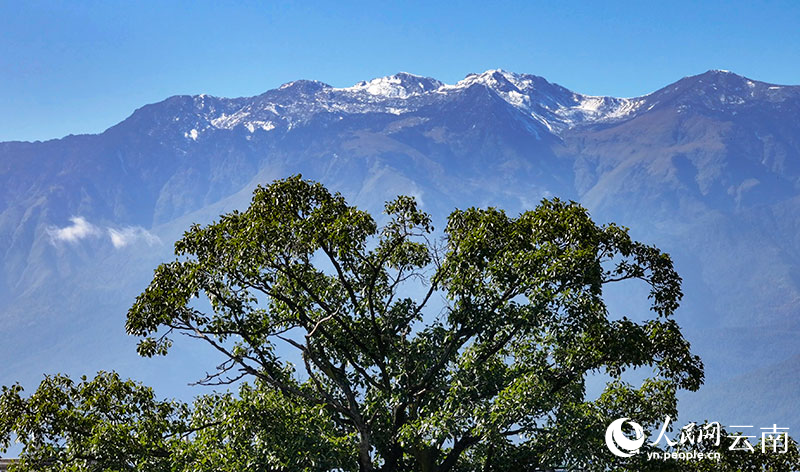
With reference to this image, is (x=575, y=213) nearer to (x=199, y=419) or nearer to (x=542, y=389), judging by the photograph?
(x=542, y=389)

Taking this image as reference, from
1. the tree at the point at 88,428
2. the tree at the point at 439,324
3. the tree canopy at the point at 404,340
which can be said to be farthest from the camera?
the tree at the point at 88,428

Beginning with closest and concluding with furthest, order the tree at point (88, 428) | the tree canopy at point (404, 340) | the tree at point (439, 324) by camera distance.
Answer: the tree canopy at point (404, 340) < the tree at point (439, 324) < the tree at point (88, 428)

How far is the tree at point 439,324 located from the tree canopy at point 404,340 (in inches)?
1.5

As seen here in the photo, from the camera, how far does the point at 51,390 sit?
16.4 metres

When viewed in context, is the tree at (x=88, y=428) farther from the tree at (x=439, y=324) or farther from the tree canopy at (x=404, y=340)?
the tree at (x=439, y=324)

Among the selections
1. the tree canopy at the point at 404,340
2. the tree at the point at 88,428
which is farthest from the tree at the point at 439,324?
the tree at the point at 88,428

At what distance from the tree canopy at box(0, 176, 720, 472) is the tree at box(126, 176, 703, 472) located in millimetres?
38

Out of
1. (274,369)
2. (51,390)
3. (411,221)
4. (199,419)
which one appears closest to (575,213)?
(411,221)

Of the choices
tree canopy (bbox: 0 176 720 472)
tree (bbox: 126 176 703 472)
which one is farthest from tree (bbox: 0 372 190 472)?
tree (bbox: 126 176 703 472)

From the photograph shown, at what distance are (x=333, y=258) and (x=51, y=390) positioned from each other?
19.8 feet

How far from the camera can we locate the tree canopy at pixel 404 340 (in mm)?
14836

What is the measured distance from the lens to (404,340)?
16766 mm

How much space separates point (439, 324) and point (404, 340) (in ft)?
2.49

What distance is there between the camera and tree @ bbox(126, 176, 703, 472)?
15.1 m
